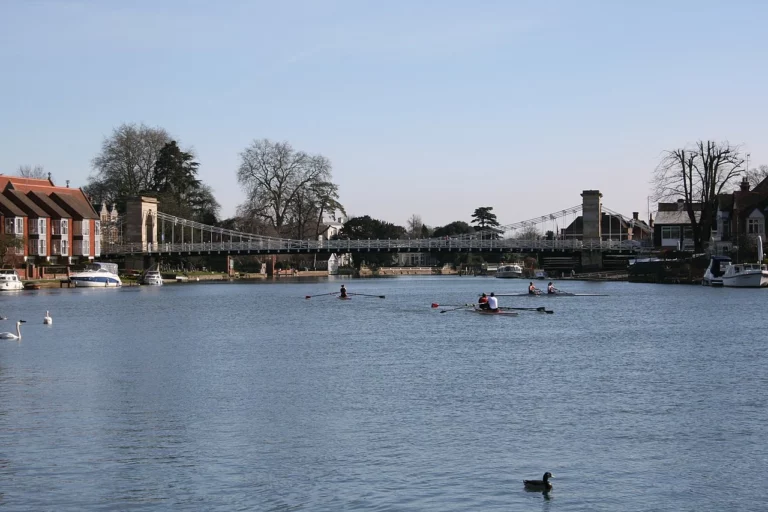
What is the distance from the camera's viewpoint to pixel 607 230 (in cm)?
14938

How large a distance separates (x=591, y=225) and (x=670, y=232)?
364 inches

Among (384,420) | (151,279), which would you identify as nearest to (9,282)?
(151,279)

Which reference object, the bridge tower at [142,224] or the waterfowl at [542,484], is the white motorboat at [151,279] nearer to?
the bridge tower at [142,224]

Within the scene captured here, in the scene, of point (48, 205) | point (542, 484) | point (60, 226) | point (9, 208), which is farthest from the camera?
point (60, 226)

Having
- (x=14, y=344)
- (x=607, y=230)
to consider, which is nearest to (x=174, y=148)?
(x=607, y=230)

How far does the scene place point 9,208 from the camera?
99.0 m

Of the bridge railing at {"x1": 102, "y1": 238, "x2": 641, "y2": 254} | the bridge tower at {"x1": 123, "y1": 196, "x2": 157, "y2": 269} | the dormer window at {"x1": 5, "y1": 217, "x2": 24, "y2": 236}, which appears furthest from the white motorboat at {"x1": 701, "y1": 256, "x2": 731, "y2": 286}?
the dormer window at {"x1": 5, "y1": 217, "x2": 24, "y2": 236}

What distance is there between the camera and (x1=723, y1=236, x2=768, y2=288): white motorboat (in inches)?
3142

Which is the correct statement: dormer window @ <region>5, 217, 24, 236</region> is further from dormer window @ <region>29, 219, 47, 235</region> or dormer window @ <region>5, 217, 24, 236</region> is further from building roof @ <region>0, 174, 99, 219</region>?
building roof @ <region>0, 174, 99, 219</region>

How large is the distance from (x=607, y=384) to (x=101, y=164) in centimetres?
10781

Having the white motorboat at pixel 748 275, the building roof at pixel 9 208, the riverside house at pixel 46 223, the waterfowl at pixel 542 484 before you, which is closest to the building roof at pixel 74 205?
the riverside house at pixel 46 223

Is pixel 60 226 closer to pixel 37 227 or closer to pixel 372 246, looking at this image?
pixel 37 227

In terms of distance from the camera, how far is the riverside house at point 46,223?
99.5 m

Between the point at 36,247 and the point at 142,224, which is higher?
the point at 142,224
